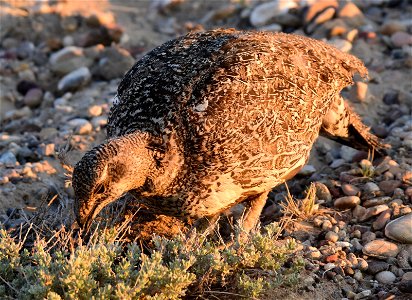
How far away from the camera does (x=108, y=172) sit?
4.46 m

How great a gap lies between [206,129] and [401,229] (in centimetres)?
165

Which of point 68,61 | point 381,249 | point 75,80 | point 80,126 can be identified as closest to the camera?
point 381,249

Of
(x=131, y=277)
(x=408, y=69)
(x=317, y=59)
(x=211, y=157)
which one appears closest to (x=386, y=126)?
(x=408, y=69)

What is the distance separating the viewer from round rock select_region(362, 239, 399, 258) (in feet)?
16.4

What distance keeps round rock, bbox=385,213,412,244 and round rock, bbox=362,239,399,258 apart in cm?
7

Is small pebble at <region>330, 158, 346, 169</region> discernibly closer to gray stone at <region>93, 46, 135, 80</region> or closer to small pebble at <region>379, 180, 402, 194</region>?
small pebble at <region>379, 180, 402, 194</region>

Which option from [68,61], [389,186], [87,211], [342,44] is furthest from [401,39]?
[87,211]

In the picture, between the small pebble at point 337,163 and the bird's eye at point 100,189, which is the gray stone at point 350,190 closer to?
the small pebble at point 337,163

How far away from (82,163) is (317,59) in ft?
7.06

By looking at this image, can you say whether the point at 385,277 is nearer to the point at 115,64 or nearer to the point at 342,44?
the point at 342,44

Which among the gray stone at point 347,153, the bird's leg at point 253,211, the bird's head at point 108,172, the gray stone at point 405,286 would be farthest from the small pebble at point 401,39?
the bird's head at point 108,172

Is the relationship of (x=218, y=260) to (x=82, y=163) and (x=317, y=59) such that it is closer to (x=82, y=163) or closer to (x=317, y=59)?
(x=82, y=163)

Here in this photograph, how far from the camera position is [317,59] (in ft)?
17.9

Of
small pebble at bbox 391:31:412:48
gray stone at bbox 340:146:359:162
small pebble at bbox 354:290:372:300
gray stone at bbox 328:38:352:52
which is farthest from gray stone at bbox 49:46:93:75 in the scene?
small pebble at bbox 354:290:372:300
